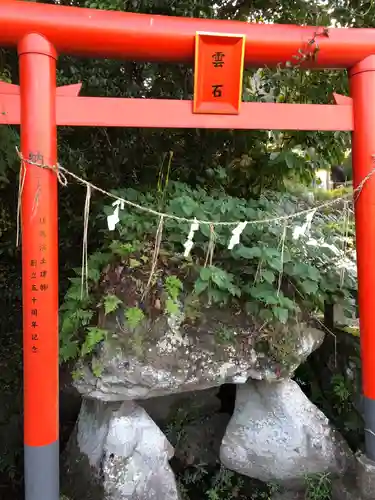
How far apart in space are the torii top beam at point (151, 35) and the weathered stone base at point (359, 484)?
3257mm

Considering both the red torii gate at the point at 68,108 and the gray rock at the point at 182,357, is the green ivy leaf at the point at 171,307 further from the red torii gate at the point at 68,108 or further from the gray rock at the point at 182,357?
the red torii gate at the point at 68,108

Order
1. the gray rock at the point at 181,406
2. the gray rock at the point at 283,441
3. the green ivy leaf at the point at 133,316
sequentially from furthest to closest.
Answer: the gray rock at the point at 181,406
the gray rock at the point at 283,441
the green ivy leaf at the point at 133,316

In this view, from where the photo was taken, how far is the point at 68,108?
312 centimetres

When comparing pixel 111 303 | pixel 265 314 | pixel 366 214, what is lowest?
pixel 265 314

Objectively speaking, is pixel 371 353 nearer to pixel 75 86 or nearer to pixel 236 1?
pixel 75 86

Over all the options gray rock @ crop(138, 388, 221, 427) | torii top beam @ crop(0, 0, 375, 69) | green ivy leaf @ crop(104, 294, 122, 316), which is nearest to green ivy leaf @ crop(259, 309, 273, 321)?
green ivy leaf @ crop(104, 294, 122, 316)

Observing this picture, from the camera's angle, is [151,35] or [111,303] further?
[111,303]

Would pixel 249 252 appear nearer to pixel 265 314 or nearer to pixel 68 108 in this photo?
pixel 265 314

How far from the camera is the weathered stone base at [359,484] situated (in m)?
3.52

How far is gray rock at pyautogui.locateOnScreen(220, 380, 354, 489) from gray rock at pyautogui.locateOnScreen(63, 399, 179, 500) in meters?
0.62

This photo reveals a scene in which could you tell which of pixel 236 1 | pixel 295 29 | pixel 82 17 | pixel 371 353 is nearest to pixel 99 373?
pixel 371 353

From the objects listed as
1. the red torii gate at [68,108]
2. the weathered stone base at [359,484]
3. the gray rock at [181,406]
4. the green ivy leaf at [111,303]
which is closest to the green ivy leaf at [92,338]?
the green ivy leaf at [111,303]

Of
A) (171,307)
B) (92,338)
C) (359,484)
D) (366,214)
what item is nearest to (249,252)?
(171,307)

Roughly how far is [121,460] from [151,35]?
11.1ft
